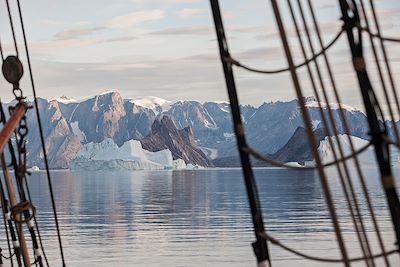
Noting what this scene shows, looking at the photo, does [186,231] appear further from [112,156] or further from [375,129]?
[112,156]

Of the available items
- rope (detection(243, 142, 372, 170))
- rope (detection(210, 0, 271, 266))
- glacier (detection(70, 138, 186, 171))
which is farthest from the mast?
glacier (detection(70, 138, 186, 171))

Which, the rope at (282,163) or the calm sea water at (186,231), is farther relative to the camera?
the calm sea water at (186,231)

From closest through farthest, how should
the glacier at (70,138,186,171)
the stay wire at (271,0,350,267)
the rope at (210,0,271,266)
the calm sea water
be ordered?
the stay wire at (271,0,350,267) → the rope at (210,0,271,266) → the calm sea water → the glacier at (70,138,186,171)

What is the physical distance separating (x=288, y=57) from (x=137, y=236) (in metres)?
37.6

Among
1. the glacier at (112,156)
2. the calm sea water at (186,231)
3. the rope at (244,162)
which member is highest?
the rope at (244,162)

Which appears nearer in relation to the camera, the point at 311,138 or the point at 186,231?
the point at 311,138

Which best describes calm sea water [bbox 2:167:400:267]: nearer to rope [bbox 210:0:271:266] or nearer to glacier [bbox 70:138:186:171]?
rope [bbox 210:0:271:266]

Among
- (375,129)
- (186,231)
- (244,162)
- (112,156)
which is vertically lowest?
(112,156)

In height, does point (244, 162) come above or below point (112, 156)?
above

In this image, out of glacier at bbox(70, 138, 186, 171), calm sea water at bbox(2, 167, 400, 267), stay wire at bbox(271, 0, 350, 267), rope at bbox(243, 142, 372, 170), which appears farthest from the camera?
glacier at bbox(70, 138, 186, 171)

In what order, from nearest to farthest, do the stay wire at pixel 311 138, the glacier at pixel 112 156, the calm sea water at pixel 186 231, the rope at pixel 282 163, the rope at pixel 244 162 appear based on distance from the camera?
the stay wire at pixel 311 138, the rope at pixel 282 163, the rope at pixel 244 162, the calm sea water at pixel 186 231, the glacier at pixel 112 156

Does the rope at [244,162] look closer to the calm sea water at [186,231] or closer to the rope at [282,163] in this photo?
the rope at [282,163]

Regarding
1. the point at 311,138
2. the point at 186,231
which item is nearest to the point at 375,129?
the point at 311,138

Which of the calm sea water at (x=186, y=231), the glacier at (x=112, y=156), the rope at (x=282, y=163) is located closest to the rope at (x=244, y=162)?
the rope at (x=282, y=163)
